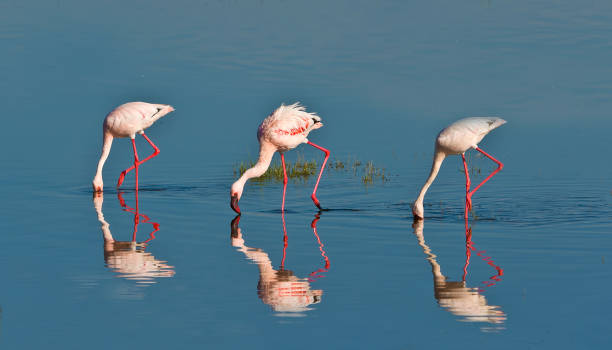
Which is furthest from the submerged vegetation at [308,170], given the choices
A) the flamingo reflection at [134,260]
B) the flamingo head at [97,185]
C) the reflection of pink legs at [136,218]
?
the flamingo reflection at [134,260]

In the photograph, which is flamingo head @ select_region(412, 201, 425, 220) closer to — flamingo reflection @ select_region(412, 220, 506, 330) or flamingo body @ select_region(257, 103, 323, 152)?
flamingo body @ select_region(257, 103, 323, 152)

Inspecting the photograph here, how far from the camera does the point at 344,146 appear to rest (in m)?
21.1

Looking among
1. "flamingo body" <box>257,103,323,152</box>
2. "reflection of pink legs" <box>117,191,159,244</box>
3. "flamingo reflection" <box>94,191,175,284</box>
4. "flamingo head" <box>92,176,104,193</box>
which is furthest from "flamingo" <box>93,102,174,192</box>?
"flamingo reflection" <box>94,191,175,284</box>

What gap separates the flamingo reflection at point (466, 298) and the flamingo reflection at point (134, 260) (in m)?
2.64

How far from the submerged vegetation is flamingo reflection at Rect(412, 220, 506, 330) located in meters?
6.50

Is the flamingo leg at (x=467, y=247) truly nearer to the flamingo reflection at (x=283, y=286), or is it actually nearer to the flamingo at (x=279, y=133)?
the flamingo reflection at (x=283, y=286)

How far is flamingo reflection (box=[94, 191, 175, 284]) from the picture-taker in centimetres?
1094

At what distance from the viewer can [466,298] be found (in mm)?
9766

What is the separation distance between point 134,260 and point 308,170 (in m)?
7.34

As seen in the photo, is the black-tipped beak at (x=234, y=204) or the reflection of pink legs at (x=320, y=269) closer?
the reflection of pink legs at (x=320, y=269)

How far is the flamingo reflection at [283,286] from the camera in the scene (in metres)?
9.60

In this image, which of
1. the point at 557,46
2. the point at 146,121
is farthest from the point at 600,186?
the point at 557,46

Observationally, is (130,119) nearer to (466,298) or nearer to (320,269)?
(320,269)

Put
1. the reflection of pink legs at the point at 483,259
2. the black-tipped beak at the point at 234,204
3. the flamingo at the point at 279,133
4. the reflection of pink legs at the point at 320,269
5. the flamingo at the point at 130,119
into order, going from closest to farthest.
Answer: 1. the reflection of pink legs at the point at 483,259
2. the reflection of pink legs at the point at 320,269
3. the black-tipped beak at the point at 234,204
4. the flamingo at the point at 279,133
5. the flamingo at the point at 130,119
